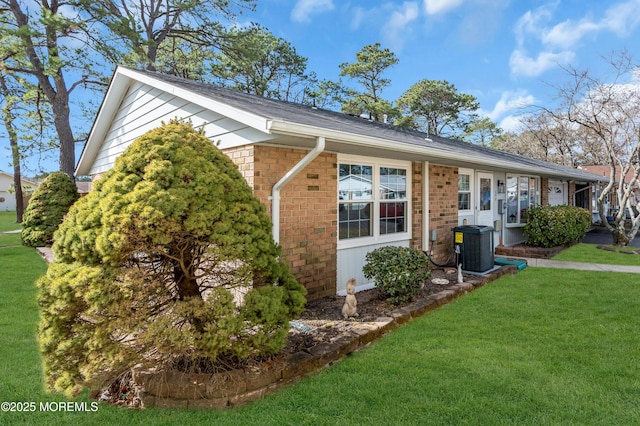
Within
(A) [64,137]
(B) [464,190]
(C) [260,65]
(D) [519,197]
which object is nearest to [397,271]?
(B) [464,190]

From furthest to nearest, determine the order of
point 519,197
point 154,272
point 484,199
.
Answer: point 519,197
point 484,199
point 154,272

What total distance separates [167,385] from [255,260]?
1.22 meters

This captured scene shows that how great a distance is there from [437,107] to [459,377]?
1115 inches

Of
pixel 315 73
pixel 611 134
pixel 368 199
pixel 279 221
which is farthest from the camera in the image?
pixel 315 73

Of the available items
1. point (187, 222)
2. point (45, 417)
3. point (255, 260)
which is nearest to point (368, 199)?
point (255, 260)

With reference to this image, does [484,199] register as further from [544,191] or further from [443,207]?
[544,191]

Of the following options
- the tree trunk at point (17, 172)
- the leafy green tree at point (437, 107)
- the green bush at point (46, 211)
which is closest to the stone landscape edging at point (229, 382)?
the green bush at point (46, 211)

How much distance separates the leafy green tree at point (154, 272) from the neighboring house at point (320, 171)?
3.61 feet

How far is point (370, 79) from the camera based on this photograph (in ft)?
88.6

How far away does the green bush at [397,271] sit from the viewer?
4980mm

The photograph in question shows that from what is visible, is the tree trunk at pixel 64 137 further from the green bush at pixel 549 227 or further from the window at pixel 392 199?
the green bush at pixel 549 227

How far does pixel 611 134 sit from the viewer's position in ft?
34.9

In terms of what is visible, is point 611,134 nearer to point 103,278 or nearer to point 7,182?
point 103,278

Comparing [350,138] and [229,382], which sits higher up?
[350,138]
